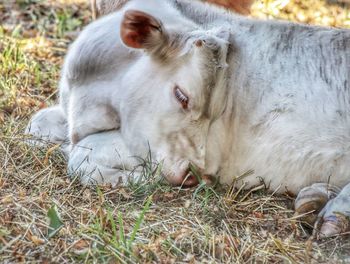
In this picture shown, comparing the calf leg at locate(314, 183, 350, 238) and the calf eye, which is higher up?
the calf eye

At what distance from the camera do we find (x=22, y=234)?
134 inches

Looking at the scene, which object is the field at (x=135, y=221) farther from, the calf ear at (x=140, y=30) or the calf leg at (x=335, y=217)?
the calf ear at (x=140, y=30)

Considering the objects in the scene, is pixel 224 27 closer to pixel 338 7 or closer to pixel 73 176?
pixel 73 176

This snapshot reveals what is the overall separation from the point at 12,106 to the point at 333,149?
8.35 ft

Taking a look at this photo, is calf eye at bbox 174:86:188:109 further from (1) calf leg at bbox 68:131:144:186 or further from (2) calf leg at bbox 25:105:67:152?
(2) calf leg at bbox 25:105:67:152

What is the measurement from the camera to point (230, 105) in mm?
4293

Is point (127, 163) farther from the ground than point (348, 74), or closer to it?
closer to it

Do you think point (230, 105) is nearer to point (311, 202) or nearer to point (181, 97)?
point (181, 97)

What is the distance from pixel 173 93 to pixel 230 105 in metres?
0.33

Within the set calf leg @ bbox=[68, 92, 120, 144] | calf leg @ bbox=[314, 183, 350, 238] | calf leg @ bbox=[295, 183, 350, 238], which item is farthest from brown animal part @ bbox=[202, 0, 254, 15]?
calf leg @ bbox=[314, 183, 350, 238]

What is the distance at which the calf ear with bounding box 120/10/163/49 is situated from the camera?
13.6ft

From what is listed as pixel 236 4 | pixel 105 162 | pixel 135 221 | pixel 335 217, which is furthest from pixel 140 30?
pixel 236 4

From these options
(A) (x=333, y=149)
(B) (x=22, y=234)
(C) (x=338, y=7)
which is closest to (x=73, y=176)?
(B) (x=22, y=234)

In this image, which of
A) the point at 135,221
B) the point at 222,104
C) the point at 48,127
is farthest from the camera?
the point at 48,127
